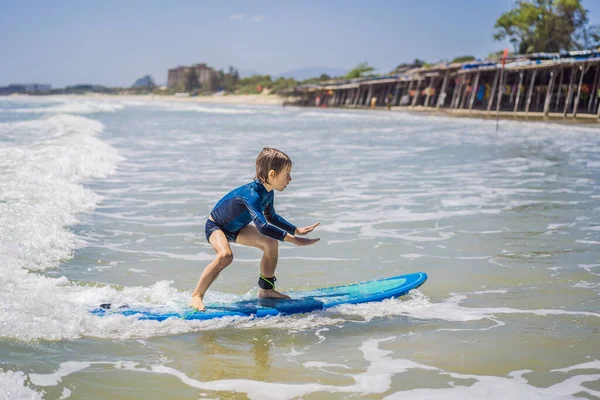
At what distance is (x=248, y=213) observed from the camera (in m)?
5.16

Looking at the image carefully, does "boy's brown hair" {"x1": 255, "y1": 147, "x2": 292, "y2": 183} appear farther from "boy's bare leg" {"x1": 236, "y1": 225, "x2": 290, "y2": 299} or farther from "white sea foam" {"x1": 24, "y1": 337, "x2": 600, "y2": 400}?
"white sea foam" {"x1": 24, "y1": 337, "x2": 600, "y2": 400}

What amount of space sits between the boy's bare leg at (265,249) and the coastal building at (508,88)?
29.8 meters

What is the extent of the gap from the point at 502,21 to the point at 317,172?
61.1m

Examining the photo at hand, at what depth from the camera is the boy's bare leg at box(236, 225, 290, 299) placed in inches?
203

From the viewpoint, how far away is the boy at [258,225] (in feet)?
16.1

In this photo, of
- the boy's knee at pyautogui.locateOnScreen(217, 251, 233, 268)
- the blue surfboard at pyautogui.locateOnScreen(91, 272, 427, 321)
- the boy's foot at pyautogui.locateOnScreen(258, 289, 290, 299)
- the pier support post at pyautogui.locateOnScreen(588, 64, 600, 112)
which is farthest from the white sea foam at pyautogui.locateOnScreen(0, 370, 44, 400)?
the pier support post at pyautogui.locateOnScreen(588, 64, 600, 112)

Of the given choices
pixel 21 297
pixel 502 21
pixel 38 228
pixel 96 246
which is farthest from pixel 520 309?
pixel 502 21

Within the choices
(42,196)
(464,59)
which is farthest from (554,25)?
(42,196)

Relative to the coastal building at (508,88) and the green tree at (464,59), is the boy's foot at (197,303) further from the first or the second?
the green tree at (464,59)

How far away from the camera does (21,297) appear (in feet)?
16.4

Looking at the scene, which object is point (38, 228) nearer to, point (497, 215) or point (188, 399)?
point (188, 399)

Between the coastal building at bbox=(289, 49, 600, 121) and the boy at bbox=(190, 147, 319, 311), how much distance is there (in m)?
29.8

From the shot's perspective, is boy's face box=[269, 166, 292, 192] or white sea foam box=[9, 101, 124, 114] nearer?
boy's face box=[269, 166, 292, 192]


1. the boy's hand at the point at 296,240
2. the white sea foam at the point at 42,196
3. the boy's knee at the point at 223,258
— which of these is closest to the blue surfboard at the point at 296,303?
the boy's knee at the point at 223,258
